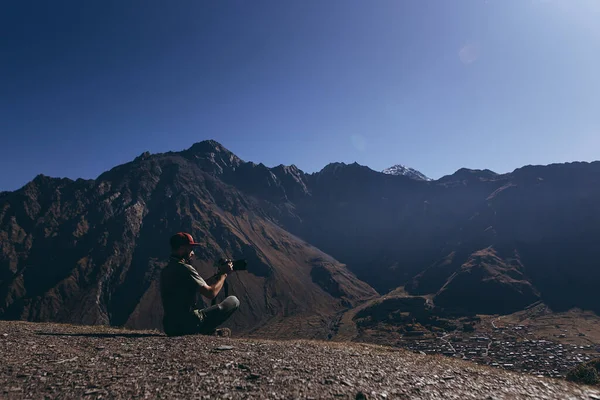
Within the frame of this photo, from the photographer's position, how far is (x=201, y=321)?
1181 centimetres

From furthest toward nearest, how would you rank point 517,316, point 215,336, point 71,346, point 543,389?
1. point 517,316
2. point 215,336
3. point 71,346
4. point 543,389

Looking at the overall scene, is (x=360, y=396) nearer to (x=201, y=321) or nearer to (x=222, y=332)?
(x=201, y=321)

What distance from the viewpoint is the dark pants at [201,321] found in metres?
11.6

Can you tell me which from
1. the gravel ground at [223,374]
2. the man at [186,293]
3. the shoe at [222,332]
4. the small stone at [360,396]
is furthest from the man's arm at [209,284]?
the small stone at [360,396]

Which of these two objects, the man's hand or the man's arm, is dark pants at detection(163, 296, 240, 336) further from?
the man's hand

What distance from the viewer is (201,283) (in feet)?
35.7

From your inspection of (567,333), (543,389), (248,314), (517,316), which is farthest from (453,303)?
(543,389)

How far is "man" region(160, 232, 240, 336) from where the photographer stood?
1076cm

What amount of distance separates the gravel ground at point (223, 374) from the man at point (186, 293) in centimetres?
59

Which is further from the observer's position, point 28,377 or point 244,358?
point 244,358

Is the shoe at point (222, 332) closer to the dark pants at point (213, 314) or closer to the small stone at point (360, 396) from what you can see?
the dark pants at point (213, 314)

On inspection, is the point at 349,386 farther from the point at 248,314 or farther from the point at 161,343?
the point at 248,314

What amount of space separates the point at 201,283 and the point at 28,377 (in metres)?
4.60

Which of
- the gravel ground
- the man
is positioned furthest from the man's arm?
the gravel ground
